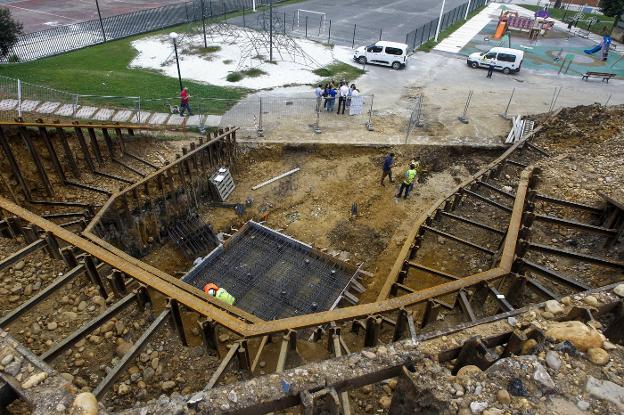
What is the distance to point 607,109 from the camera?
14.9 m

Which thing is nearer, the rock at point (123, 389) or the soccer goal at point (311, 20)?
the rock at point (123, 389)

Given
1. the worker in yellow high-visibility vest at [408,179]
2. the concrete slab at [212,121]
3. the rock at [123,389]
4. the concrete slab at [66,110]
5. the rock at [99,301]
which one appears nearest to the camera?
the rock at [123,389]

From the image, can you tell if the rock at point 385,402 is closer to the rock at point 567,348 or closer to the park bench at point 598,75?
the rock at point 567,348

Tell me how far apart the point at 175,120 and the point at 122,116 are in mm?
1958

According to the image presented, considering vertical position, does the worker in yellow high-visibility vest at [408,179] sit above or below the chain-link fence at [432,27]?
below

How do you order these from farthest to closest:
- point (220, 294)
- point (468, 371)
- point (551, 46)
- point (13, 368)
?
1. point (551, 46)
2. point (220, 294)
3. point (468, 371)
4. point (13, 368)

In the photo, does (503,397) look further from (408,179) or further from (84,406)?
(408,179)

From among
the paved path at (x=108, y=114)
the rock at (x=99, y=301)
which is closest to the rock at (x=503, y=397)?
the rock at (x=99, y=301)

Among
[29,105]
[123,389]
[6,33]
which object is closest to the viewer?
[123,389]

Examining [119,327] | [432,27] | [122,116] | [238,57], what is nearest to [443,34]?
[432,27]

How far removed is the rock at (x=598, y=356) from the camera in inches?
156

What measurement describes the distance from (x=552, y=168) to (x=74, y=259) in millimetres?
12287

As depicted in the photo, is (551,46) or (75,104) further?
(551,46)

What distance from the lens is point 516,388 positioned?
3.68m
